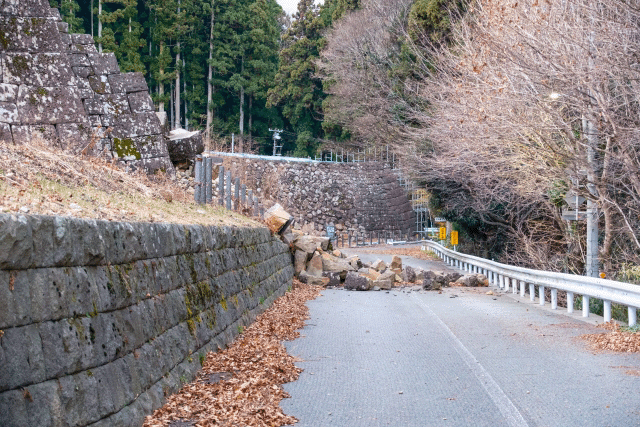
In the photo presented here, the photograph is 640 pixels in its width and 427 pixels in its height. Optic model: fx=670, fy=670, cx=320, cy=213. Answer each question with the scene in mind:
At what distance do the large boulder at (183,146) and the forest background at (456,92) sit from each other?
6849 millimetres

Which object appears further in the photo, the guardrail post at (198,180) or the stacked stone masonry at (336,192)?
the stacked stone masonry at (336,192)

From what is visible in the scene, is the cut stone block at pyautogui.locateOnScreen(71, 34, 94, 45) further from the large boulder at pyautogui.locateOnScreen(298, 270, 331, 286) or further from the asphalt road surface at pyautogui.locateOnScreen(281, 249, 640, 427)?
the asphalt road surface at pyautogui.locateOnScreen(281, 249, 640, 427)

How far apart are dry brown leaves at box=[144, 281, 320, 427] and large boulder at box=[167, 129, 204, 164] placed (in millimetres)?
8766

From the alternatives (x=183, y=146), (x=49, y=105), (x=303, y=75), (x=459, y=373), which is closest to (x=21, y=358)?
(x=459, y=373)

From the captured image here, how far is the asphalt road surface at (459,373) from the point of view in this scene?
573 centimetres

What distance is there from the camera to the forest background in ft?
44.6

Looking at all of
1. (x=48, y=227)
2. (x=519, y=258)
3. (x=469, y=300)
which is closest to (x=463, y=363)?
(x=48, y=227)

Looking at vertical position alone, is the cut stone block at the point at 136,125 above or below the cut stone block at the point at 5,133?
above

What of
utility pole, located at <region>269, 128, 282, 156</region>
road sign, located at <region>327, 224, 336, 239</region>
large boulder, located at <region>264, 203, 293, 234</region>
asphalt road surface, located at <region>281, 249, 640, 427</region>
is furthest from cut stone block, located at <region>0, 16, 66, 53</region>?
utility pole, located at <region>269, 128, 282, 156</region>

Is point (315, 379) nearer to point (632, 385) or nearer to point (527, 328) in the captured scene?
point (632, 385)

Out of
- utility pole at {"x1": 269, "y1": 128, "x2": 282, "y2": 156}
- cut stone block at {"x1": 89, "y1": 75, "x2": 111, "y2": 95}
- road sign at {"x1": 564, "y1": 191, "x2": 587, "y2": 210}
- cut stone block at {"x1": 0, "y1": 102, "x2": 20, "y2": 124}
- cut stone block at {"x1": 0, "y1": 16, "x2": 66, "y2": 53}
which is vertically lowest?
road sign at {"x1": 564, "y1": 191, "x2": 587, "y2": 210}

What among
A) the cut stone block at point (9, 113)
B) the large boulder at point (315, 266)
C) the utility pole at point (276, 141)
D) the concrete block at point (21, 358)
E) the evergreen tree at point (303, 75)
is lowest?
the large boulder at point (315, 266)

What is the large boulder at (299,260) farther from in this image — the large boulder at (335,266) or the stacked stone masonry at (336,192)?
the stacked stone masonry at (336,192)

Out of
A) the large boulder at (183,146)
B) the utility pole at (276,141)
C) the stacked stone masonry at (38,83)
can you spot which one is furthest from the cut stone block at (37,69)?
the utility pole at (276,141)
